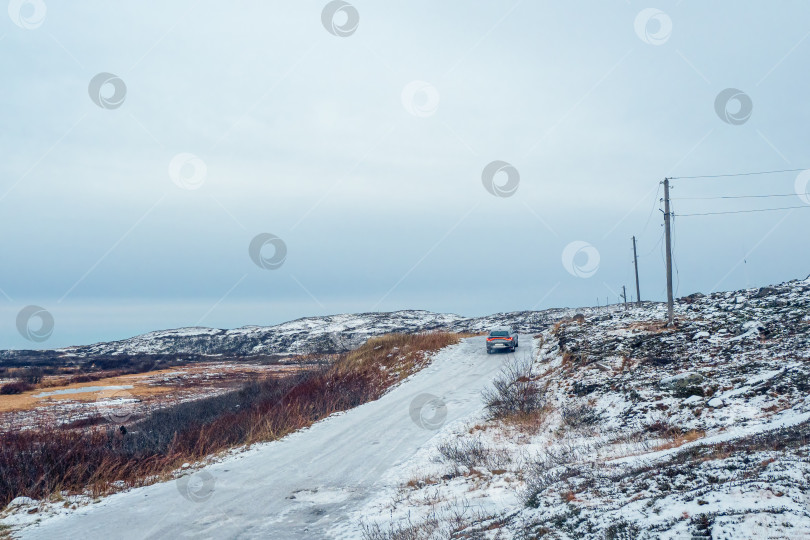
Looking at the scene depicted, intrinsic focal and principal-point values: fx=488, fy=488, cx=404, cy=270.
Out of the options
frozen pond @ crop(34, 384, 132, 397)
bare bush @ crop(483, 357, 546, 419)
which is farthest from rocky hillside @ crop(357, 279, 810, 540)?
frozen pond @ crop(34, 384, 132, 397)

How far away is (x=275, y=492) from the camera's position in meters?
9.20

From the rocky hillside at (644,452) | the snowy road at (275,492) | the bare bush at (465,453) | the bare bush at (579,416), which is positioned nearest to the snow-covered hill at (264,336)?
the rocky hillside at (644,452)

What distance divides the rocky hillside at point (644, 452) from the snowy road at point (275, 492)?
876 millimetres

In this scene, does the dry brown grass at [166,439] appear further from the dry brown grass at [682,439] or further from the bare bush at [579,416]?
the dry brown grass at [682,439]

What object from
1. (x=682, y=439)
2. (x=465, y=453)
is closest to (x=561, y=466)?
(x=682, y=439)

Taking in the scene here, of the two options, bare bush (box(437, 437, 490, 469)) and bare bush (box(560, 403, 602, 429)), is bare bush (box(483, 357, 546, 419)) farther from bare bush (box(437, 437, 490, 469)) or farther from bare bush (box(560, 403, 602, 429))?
bare bush (box(437, 437, 490, 469))

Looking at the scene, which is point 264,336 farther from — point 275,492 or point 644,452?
point 644,452

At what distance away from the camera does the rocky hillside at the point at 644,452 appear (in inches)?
176

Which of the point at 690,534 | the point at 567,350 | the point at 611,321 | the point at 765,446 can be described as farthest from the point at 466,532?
the point at 611,321

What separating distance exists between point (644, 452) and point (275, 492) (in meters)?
6.61

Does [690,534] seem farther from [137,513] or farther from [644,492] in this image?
[137,513]

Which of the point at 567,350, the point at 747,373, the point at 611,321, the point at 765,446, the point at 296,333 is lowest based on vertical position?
the point at 765,446

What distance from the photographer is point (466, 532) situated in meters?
5.79

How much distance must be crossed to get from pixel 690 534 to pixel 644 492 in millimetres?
1353
